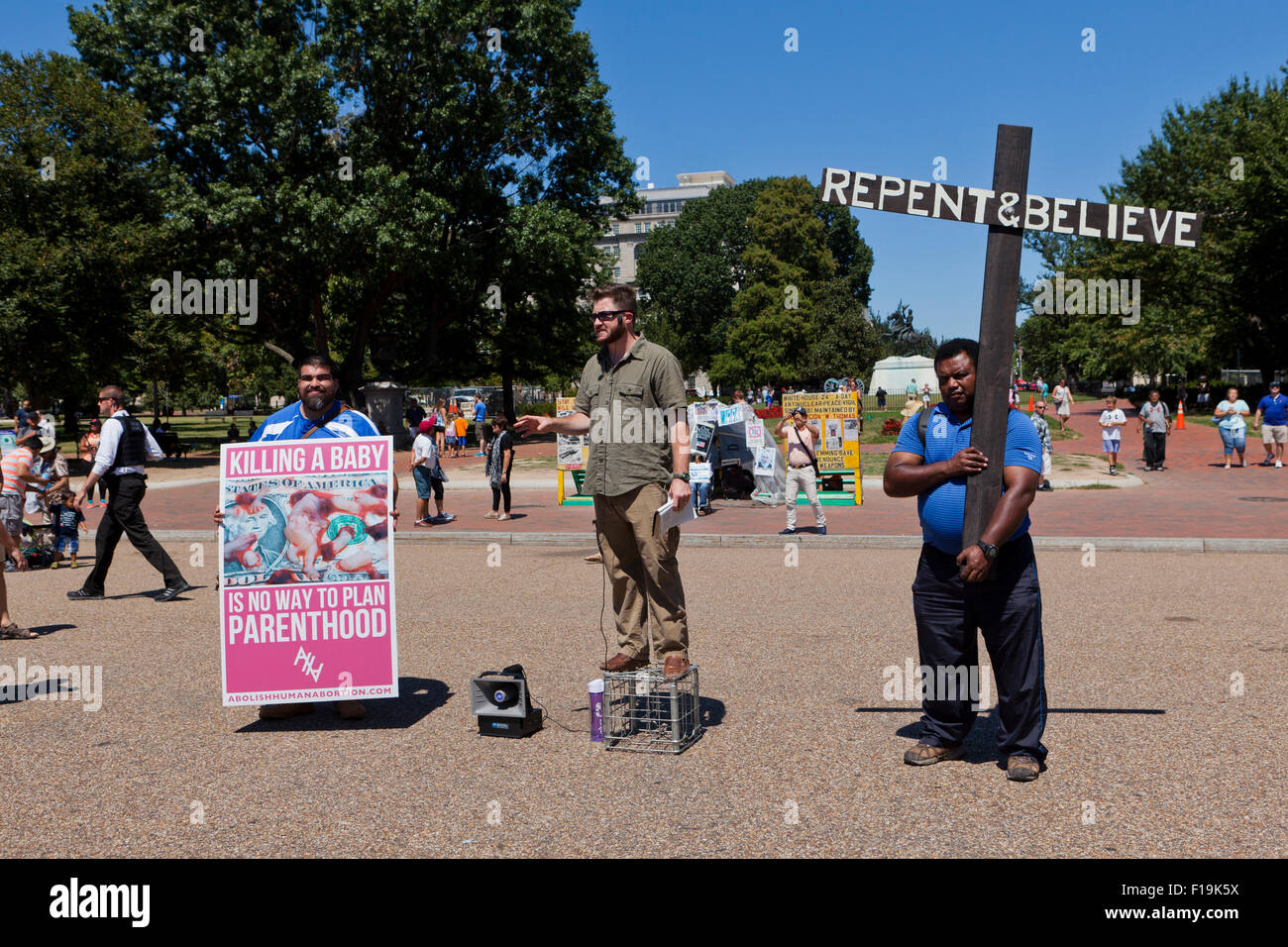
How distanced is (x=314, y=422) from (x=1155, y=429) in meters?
21.5

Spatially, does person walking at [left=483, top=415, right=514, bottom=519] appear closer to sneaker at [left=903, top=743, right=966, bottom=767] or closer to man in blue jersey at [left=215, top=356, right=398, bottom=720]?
man in blue jersey at [left=215, top=356, right=398, bottom=720]

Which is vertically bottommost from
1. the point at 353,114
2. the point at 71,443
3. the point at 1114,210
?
the point at 71,443

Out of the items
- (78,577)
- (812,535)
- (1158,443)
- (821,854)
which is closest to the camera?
(821,854)

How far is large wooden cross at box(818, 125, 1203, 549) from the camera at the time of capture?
14.1 feet

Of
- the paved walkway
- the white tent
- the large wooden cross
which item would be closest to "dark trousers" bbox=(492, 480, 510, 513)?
the paved walkway

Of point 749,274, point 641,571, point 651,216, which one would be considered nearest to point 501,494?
point 641,571

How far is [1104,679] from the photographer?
6141 mm

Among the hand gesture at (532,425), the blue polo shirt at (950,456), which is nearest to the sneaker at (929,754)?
the blue polo shirt at (950,456)

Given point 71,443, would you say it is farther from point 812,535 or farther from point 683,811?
point 683,811

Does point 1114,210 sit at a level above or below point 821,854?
above

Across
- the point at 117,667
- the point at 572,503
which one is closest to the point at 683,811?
the point at 117,667

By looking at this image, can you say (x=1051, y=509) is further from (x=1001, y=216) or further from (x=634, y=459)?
(x=1001, y=216)

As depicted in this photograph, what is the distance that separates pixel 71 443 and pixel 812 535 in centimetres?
4091

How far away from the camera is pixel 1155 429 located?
23.0m
